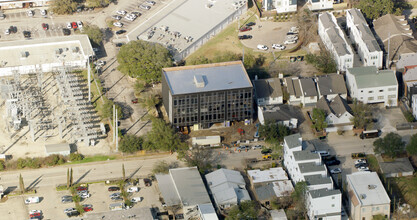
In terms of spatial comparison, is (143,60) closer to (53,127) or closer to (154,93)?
(154,93)

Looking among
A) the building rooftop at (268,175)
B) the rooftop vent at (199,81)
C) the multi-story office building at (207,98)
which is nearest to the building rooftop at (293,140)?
the building rooftop at (268,175)

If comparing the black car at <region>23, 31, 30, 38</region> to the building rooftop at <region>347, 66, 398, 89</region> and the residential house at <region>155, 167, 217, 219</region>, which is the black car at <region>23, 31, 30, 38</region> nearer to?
the residential house at <region>155, 167, 217, 219</region>

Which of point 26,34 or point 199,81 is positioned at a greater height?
point 199,81

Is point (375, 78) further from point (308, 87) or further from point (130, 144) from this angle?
point (130, 144)

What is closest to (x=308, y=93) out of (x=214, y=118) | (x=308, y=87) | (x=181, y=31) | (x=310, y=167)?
(x=308, y=87)

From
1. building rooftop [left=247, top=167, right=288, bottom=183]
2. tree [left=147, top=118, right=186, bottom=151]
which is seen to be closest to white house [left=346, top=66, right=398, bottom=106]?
building rooftop [left=247, top=167, right=288, bottom=183]

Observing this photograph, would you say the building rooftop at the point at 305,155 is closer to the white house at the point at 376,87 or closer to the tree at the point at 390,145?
the tree at the point at 390,145

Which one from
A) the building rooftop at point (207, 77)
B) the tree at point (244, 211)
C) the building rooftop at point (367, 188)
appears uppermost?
the building rooftop at point (207, 77)
